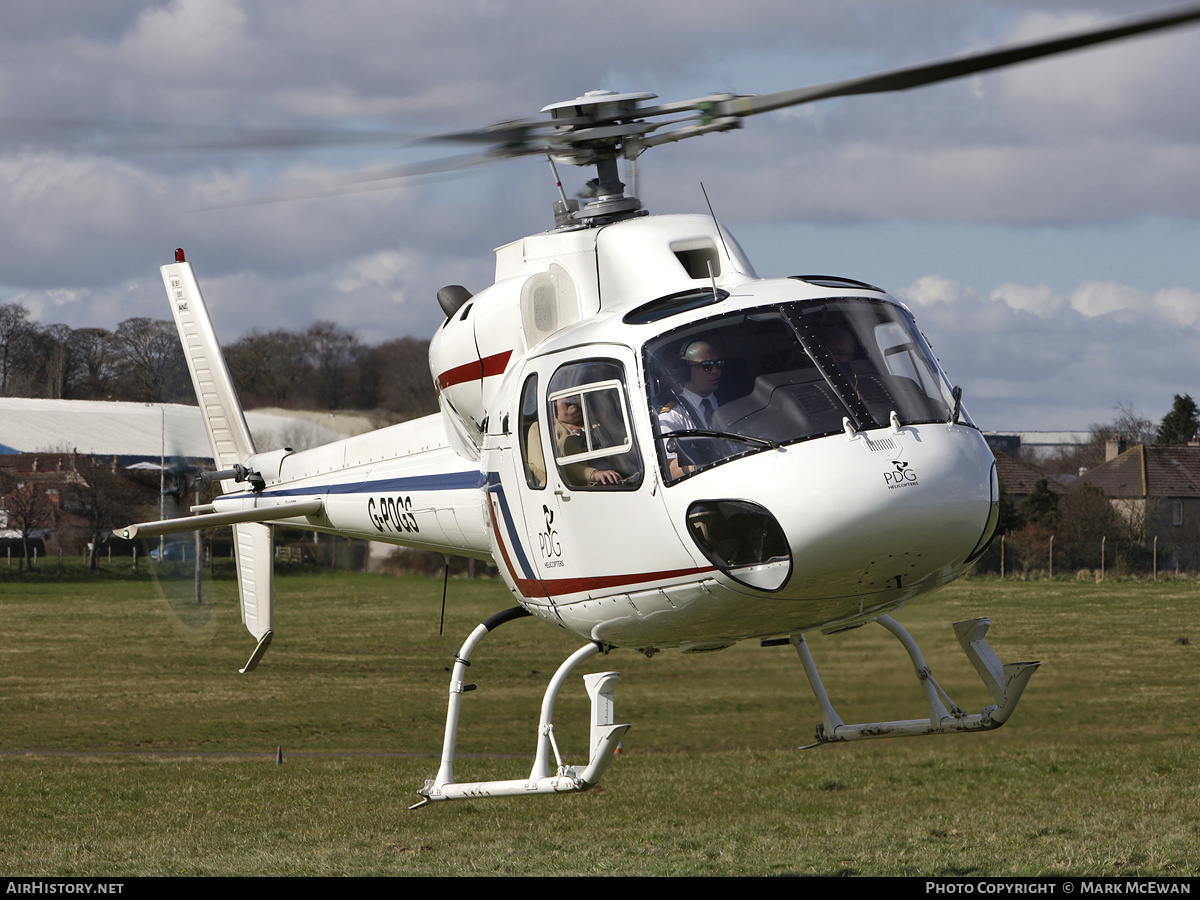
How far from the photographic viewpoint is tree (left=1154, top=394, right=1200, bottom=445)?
55.6 m

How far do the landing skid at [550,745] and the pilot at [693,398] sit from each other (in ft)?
5.61

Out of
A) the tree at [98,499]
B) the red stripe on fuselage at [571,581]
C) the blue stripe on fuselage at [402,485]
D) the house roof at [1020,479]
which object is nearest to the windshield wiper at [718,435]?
the red stripe on fuselage at [571,581]

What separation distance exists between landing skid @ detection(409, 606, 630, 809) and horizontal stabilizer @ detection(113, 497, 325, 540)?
2491 millimetres

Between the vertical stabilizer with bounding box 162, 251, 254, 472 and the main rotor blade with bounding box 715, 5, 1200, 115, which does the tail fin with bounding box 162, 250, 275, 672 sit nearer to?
the vertical stabilizer with bounding box 162, 251, 254, 472

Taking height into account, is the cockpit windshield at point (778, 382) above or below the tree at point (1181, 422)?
below

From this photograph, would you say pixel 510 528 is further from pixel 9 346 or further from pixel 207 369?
pixel 9 346

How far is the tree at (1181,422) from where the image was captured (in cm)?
5556

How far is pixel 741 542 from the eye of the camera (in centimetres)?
641

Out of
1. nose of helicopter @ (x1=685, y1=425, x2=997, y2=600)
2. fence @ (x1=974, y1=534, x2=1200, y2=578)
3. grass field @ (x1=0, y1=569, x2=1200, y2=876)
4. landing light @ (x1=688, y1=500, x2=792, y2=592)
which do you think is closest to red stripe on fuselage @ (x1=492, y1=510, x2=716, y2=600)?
landing light @ (x1=688, y1=500, x2=792, y2=592)

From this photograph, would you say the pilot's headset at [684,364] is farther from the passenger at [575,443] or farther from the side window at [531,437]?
the side window at [531,437]

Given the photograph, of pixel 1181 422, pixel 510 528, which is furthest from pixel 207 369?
pixel 1181 422

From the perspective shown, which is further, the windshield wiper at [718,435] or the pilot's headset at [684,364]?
the pilot's headset at [684,364]

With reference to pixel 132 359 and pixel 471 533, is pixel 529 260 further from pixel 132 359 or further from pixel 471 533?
pixel 132 359

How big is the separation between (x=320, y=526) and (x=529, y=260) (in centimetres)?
369
